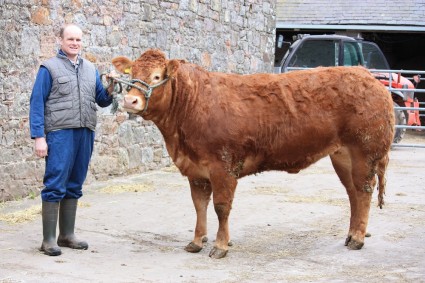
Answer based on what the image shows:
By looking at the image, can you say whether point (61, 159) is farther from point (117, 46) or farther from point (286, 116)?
point (117, 46)

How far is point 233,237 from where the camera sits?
855cm

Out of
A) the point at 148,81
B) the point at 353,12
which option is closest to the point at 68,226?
the point at 148,81

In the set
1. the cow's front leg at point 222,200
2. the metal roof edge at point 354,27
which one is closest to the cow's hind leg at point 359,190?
the cow's front leg at point 222,200

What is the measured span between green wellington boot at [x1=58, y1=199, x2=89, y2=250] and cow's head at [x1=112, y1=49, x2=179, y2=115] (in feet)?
3.33

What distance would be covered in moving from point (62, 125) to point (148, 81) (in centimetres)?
82

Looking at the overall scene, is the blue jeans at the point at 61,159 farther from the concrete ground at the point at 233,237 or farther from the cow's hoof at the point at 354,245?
the cow's hoof at the point at 354,245

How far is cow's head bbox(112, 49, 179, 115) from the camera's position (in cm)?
725

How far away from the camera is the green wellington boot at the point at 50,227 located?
7391 millimetres

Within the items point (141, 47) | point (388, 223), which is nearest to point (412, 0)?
point (141, 47)

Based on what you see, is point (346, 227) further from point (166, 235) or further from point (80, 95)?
point (80, 95)

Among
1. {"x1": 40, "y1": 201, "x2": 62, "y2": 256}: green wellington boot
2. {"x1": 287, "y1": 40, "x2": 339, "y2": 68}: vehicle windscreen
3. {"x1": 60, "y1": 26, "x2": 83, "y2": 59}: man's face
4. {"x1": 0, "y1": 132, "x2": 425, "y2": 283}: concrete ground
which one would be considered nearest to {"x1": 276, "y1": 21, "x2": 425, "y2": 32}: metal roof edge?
{"x1": 287, "y1": 40, "x2": 339, "y2": 68}: vehicle windscreen

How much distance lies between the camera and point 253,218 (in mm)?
9617

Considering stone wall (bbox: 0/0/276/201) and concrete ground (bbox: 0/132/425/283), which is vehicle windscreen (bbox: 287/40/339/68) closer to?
stone wall (bbox: 0/0/276/201)

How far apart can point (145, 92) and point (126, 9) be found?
5.46m
